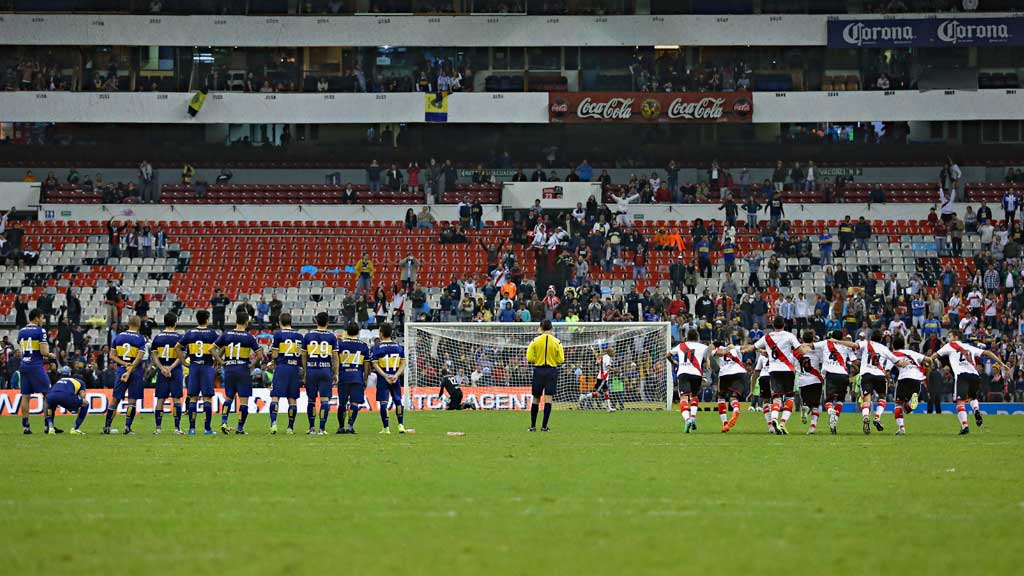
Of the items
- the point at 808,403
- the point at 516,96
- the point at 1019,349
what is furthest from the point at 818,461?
the point at 516,96

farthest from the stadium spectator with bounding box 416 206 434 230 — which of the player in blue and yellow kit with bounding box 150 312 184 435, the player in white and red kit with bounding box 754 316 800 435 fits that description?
the player in white and red kit with bounding box 754 316 800 435

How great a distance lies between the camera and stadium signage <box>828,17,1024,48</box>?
59.3 metres

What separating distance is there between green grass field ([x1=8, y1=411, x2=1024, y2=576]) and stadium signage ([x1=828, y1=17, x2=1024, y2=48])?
4109 centimetres

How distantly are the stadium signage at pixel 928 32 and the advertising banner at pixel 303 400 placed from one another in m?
28.2

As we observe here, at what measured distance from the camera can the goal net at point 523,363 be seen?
39.8 m

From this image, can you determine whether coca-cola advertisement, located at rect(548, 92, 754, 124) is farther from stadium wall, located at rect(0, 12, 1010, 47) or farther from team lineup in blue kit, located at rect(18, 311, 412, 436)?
team lineup in blue kit, located at rect(18, 311, 412, 436)

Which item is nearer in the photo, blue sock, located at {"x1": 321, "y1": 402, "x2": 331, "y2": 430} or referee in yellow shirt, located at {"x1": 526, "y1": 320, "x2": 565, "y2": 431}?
referee in yellow shirt, located at {"x1": 526, "y1": 320, "x2": 565, "y2": 431}

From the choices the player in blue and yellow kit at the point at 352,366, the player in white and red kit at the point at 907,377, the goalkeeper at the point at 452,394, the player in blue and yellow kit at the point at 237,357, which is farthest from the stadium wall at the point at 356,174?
the player in blue and yellow kit at the point at 237,357

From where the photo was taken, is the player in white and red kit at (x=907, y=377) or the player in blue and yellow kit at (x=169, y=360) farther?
the player in white and red kit at (x=907, y=377)

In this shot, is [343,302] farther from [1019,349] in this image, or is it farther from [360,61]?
[1019,349]

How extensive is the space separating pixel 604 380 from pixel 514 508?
26.7 m

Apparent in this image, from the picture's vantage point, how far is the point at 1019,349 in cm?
4219

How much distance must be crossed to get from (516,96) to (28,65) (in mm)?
22486

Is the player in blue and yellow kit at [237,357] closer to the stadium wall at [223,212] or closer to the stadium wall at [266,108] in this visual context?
the stadium wall at [223,212]
